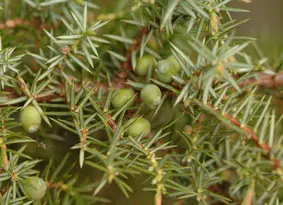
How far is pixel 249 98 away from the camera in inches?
18.9

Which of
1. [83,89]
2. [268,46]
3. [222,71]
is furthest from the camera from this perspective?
[268,46]

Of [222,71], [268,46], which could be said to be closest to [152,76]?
[222,71]

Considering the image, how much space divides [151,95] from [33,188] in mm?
177

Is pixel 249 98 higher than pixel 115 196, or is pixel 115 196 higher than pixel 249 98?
pixel 249 98

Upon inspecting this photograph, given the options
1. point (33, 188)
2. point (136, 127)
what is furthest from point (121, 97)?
point (33, 188)

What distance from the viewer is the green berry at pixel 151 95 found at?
0.49m

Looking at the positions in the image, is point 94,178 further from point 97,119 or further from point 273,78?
point 273,78

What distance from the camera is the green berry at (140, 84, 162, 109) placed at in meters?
0.49

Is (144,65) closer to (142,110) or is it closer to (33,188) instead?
(142,110)

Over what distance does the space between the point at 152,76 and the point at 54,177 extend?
0.19m

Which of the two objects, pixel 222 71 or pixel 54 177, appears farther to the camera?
pixel 54 177

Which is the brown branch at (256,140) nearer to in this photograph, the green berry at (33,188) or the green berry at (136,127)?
the green berry at (136,127)

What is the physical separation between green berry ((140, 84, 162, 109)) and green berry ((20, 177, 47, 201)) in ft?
0.52

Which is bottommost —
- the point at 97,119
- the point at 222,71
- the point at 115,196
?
the point at 115,196
